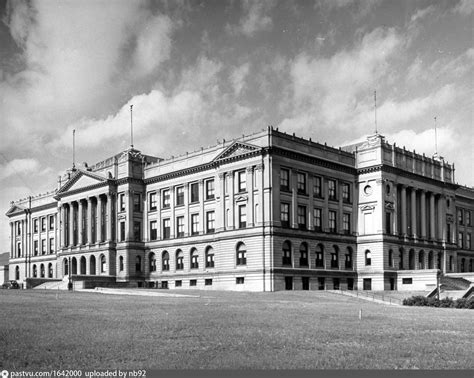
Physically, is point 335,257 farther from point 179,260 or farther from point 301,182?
point 179,260

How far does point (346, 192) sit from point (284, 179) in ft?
37.8

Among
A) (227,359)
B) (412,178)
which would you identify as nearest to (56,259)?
(412,178)

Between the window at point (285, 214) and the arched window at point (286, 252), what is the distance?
2002 millimetres

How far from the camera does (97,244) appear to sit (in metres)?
87.8

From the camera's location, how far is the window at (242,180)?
7106 cm

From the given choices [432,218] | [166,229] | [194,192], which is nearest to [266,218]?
[194,192]

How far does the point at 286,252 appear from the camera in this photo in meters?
70.0

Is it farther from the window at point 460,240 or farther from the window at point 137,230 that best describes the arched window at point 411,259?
the window at point 137,230

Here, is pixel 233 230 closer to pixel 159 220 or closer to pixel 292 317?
pixel 159 220

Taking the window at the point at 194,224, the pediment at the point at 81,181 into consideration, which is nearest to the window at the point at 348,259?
the window at the point at 194,224

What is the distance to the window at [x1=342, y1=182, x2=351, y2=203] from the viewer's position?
78.3m

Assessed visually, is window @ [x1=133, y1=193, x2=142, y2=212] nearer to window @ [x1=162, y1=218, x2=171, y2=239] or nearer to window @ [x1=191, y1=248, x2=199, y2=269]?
window @ [x1=162, y1=218, x2=171, y2=239]

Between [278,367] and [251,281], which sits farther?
[251,281]

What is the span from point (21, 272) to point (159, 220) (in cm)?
4334
